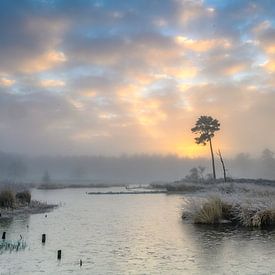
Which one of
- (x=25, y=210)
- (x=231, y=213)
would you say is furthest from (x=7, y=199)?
(x=231, y=213)

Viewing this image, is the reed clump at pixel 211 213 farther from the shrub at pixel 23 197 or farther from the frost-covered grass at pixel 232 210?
the shrub at pixel 23 197

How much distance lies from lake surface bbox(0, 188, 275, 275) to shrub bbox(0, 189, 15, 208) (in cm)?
928

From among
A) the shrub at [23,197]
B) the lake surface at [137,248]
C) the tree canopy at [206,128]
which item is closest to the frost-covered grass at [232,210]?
the lake surface at [137,248]

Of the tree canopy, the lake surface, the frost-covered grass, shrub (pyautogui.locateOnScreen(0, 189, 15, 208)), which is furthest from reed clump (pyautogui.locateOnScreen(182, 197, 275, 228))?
the tree canopy

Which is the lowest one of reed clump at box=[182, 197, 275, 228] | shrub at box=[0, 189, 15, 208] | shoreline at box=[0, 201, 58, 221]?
reed clump at box=[182, 197, 275, 228]

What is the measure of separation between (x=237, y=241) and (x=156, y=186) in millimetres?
94847

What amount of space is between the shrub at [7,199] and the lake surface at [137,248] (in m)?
9.28

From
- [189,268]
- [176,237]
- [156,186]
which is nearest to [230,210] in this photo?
[176,237]

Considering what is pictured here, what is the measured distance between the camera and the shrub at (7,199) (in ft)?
163

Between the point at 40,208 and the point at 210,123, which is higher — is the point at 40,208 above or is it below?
below

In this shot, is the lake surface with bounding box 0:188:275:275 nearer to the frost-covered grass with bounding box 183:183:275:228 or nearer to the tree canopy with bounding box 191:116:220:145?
the frost-covered grass with bounding box 183:183:275:228

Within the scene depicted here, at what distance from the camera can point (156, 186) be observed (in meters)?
123

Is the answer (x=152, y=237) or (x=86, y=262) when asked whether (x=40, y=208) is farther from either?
(x=86, y=262)

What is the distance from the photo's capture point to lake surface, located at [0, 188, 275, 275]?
68.0ft
